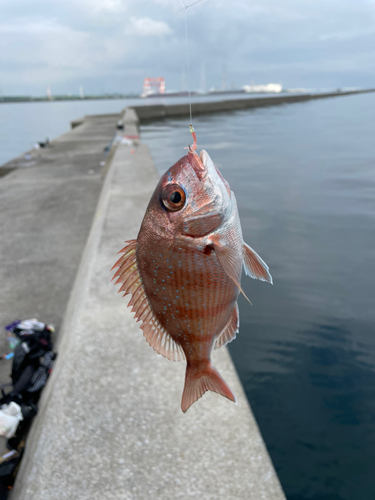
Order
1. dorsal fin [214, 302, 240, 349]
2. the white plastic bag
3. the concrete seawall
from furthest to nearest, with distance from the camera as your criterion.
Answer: the concrete seawall → the white plastic bag → dorsal fin [214, 302, 240, 349]

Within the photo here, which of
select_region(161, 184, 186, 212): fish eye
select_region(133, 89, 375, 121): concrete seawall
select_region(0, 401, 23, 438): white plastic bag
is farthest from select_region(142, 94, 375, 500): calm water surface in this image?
select_region(133, 89, 375, 121): concrete seawall

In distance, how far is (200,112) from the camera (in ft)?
144

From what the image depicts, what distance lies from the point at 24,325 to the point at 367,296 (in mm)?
5678

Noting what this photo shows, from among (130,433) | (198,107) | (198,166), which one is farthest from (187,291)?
(198,107)

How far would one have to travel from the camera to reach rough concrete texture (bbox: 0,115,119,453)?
187 inches

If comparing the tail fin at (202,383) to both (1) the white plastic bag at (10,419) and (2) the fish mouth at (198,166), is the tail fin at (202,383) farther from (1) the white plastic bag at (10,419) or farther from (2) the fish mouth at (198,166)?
(1) the white plastic bag at (10,419)

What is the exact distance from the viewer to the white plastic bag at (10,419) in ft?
9.05

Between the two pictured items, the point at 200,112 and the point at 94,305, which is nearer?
Answer: the point at 94,305

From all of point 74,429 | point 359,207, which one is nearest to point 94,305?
point 74,429

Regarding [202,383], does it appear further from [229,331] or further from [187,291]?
[187,291]

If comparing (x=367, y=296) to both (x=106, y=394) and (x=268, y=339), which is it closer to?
(x=268, y=339)

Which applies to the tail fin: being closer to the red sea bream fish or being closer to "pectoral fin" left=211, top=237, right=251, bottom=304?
the red sea bream fish

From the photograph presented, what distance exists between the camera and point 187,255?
0.98 metres

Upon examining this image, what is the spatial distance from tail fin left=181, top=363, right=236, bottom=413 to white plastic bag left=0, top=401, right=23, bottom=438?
2.47 m
